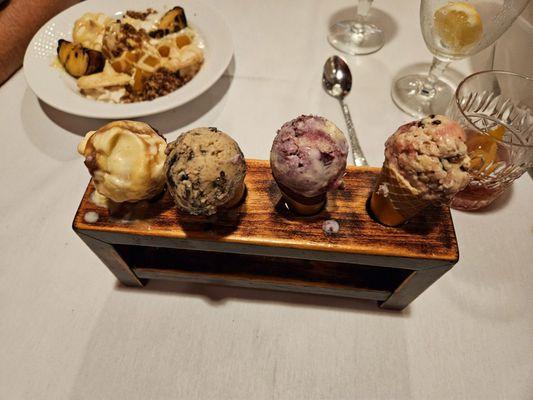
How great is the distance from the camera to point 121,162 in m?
0.45

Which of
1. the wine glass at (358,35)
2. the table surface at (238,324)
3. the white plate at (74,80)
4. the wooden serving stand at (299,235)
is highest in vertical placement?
the wooden serving stand at (299,235)

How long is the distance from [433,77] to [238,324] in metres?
0.69

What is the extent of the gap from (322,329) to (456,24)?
65cm

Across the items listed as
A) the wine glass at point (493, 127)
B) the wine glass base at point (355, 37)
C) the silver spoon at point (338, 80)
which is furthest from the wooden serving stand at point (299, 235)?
the wine glass base at point (355, 37)

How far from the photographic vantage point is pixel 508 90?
27.5 inches

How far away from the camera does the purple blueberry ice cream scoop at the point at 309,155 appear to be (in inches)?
17.0

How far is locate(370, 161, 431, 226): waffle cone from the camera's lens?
1.48 feet

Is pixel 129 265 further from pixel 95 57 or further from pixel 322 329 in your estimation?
pixel 95 57

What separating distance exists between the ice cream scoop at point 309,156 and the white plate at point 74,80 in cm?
39

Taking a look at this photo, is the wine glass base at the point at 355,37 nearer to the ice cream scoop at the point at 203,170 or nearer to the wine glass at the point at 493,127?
the wine glass at the point at 493,127

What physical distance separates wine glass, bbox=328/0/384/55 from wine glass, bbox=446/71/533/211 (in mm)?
351

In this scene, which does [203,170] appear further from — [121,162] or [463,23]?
[463,23]

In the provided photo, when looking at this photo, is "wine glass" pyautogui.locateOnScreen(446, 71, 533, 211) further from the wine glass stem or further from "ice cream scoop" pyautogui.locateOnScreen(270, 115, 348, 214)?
"ice cream scoop" pyautogui.locateOnScreen(270, 115, 348, 214)

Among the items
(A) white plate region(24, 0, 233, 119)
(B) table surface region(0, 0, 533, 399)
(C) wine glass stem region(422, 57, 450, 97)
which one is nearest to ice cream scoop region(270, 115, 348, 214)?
(B) table surface region(0, 0, 533, 399)
